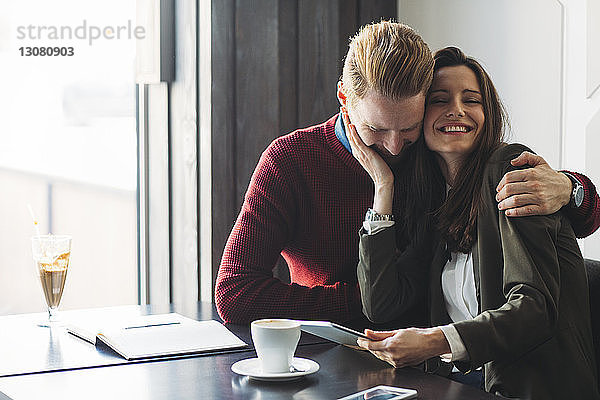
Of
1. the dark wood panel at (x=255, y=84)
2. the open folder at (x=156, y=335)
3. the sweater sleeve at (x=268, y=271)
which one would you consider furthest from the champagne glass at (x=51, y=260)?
the dark wood panel at (x=255, y=84)

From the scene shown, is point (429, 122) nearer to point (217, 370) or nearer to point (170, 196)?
point (217, 370)

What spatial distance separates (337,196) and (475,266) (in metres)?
0.45

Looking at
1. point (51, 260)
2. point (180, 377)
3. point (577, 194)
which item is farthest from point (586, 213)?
point (51, 260)

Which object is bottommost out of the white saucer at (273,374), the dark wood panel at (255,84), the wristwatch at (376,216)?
the white saucer at (273,374)

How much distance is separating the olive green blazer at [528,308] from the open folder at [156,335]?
18.1 inches

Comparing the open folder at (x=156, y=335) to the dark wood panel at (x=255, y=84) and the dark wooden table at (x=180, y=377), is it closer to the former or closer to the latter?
the dark wooden table at (x=180, y=377)

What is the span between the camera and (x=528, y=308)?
151cm

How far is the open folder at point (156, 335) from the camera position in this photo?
4.99ft

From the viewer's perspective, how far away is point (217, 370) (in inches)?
54.8

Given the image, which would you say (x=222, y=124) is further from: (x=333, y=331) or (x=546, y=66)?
(x=333, y=331)

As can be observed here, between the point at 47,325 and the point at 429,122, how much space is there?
3.04 feet

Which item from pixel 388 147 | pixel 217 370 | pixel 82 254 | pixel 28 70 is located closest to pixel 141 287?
pixel 82 254

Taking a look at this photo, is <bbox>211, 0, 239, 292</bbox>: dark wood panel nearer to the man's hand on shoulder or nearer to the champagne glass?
the champagne glass

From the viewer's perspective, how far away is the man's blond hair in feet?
5.68
